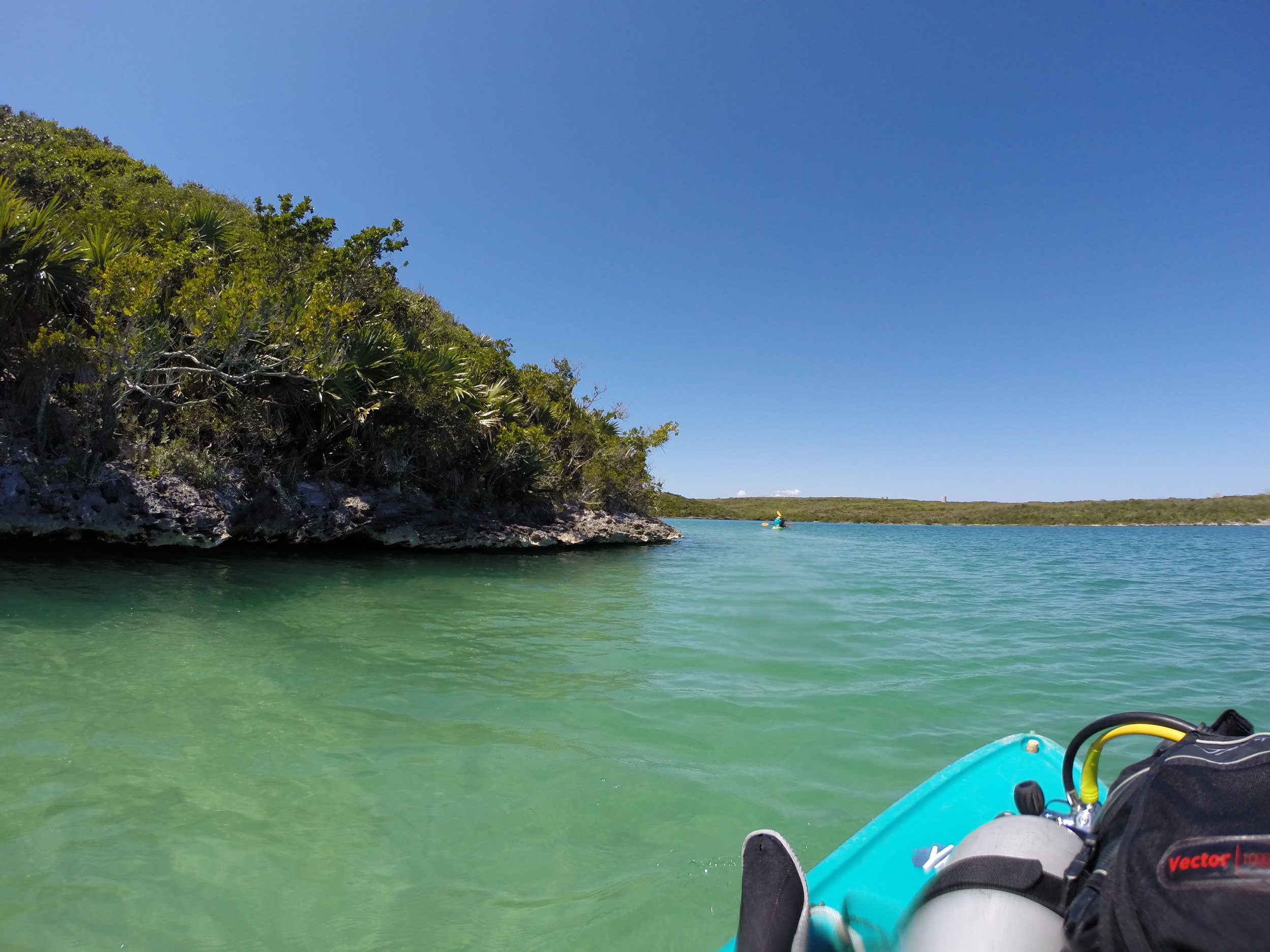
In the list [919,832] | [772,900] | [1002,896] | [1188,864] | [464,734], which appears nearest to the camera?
[1188,864]

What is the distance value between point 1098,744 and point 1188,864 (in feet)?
3.50

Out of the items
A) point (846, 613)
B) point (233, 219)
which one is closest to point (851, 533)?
point (846, 613)

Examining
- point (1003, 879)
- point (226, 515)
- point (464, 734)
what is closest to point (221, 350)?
point (226, 515)

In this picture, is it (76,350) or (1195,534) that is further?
(1195,534)

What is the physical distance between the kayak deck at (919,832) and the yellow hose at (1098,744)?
2.34ft

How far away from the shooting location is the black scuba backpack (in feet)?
3.11

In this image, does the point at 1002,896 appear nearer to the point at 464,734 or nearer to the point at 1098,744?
the point at 1098,744

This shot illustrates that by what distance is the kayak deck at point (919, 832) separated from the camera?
2244 millimetres

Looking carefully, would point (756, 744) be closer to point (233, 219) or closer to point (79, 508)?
point (79, 508)

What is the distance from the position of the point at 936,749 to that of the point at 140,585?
410 inches

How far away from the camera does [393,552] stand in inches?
605

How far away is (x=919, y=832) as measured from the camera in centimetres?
269

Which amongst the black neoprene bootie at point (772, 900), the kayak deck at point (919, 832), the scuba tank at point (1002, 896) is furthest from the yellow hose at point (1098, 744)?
the black neoprene bootie at point (772, 900)

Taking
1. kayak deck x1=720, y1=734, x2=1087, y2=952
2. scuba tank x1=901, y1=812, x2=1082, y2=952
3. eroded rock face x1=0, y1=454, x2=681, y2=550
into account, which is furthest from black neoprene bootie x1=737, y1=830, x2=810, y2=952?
eroded rock face x1=0, y1=454, x2=681, y2=550
